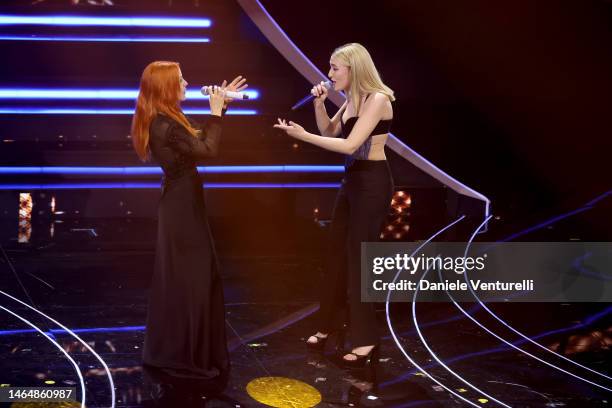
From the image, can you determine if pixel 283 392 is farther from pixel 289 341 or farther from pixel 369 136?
pixel 369 136

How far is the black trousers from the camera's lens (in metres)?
3.09

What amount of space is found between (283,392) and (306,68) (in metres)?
5.69

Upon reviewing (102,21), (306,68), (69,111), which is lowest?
(69,111)

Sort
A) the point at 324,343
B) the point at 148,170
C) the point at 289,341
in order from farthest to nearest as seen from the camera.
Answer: the point at 148,170
the point at 289,341
the point at 324,343

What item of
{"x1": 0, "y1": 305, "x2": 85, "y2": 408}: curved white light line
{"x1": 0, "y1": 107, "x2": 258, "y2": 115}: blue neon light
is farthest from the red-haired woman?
{"x1": 0, "y1": 107, "x2": 258, "y2": 115}: blue neon light

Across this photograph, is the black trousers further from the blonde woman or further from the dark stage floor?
the dark stage floor

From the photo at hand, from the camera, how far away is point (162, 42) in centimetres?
789

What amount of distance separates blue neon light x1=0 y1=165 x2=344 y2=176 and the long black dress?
4.43 metres

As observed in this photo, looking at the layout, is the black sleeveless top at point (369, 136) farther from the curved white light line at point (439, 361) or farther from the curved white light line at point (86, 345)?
the curved white light line at point (86, 345)

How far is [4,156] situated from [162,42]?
223cm

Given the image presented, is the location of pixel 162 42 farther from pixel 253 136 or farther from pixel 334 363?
pixel 334 363

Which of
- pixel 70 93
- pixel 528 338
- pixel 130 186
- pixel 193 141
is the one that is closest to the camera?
pixel 193 141

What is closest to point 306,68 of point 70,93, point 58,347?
point 70,93

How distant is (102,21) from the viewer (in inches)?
302
